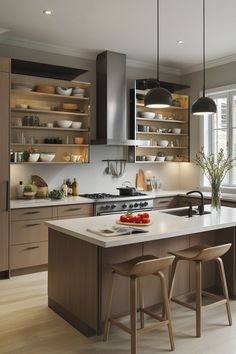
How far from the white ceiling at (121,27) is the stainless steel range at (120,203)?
217 centimetres

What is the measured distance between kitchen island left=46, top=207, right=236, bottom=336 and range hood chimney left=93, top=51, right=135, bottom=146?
2093 mm

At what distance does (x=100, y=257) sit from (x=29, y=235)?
6.25 feet

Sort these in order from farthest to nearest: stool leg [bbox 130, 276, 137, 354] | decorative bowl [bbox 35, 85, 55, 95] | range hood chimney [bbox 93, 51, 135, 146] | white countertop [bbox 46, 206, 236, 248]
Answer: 1. range hood chimney [bbox 93, 51, 135, 146]
2. decorative bowl [bbox 35, 85, 55, 95]
3. white countertop [bbox 46, 206, 236, 248]
4. stool leg [bbox 130, 276, 137, 354]

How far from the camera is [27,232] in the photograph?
457cm

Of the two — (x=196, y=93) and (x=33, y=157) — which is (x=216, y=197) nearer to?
(x=33, y=157)

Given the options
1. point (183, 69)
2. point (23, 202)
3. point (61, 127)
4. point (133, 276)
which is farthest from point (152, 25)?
point (133, 276)

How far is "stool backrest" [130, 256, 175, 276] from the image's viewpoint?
2572 mm

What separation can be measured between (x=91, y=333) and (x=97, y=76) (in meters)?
3.90

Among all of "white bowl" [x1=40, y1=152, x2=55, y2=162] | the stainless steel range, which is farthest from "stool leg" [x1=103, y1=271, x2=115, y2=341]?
"white bowl" [x1=40, y1=152, x2=55, y2=162]

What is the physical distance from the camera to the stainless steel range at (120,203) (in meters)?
5.06

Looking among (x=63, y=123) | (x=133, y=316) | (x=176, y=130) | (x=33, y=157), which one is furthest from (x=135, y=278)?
(x=176, y=130)

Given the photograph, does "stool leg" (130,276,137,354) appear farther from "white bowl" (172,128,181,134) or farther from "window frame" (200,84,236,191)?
"white bowl" (172,128,181,134)

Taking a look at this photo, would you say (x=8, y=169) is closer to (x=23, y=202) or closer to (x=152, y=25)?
(x=23, y=202)

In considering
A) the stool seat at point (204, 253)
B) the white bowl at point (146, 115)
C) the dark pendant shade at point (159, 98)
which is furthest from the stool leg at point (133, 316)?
the white bowl at point (146, 115)
